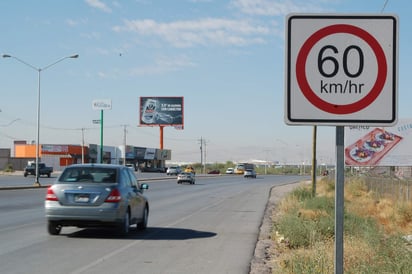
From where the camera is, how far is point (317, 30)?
13.0ft

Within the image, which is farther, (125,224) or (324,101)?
(125,224)

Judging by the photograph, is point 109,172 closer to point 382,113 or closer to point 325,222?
point 325,222

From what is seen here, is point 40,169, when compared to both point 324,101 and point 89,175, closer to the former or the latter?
point 89,175

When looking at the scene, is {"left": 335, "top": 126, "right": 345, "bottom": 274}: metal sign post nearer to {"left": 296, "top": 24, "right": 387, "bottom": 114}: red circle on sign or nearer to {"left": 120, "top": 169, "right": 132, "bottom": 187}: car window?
{"left": 296, "top": 24, "right": 387, "bottom": 114}: red circle on sign

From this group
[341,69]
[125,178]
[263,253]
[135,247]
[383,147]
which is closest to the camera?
[341,69]


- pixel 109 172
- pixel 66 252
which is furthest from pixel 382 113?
pixel 109 172

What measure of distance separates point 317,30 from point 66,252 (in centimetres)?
972

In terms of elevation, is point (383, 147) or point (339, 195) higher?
point (383, 147)

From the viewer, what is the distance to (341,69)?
394 cm

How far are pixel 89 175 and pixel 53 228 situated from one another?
5.06 feet

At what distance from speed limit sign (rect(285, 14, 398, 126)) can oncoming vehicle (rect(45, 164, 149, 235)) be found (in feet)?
36.9

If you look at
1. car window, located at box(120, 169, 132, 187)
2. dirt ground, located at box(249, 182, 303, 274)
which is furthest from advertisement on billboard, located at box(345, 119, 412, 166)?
car window, located at box(120, 169, 132, 187)

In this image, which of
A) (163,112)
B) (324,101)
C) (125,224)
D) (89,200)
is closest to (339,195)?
(324,101)

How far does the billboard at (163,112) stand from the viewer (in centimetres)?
11069
